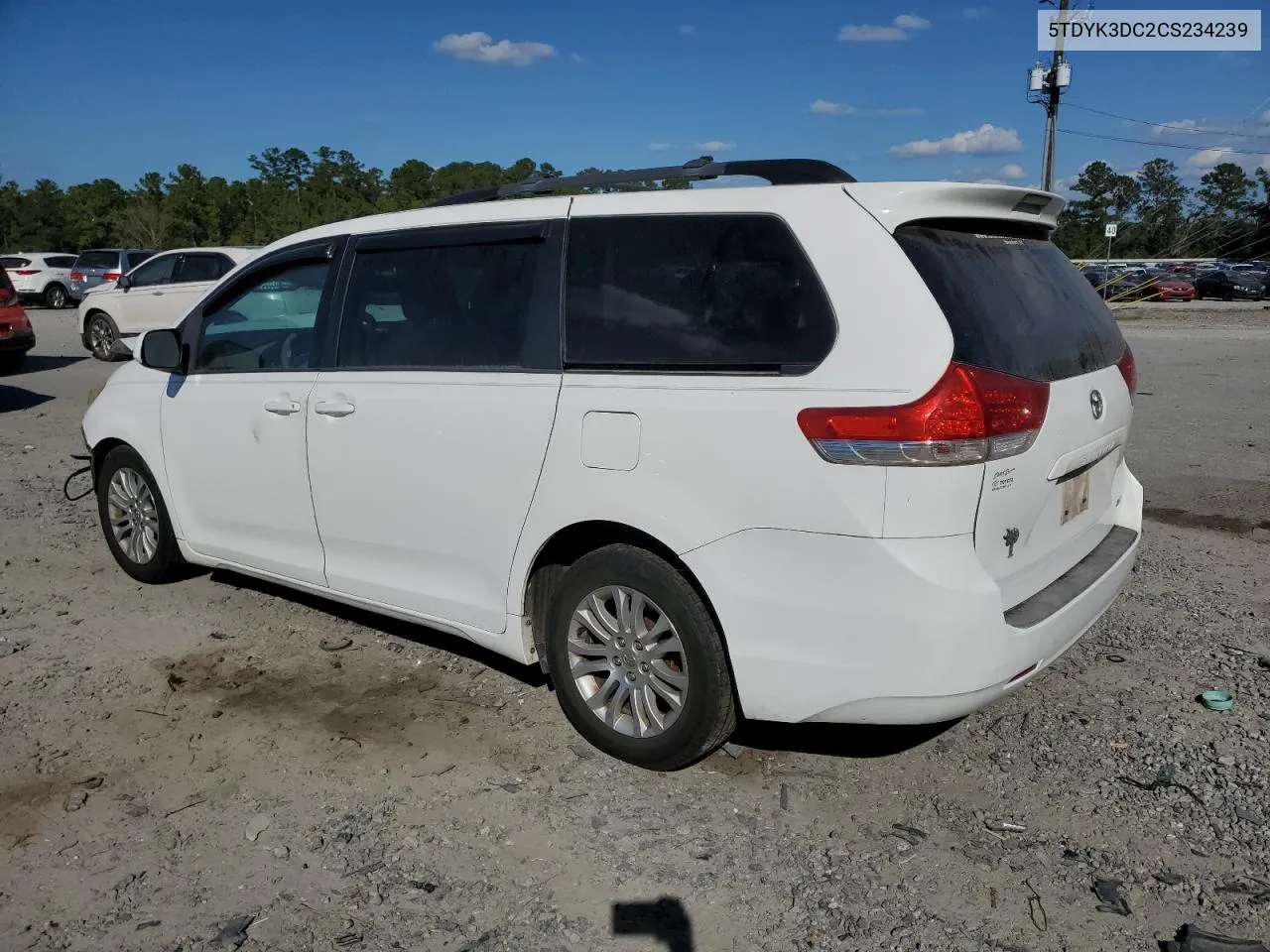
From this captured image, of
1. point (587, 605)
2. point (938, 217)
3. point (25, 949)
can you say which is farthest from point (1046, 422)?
point (25, 949)

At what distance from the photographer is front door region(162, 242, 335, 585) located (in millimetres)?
4625

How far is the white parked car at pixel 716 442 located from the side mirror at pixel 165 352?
73 centimetres

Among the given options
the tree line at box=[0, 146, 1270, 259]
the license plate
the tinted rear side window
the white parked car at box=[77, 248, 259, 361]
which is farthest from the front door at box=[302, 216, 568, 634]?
the tree line at box=[0, 146, 1270, 259]

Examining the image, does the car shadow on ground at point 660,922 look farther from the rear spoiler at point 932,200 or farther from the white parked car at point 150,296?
the white parked car at point 150,296

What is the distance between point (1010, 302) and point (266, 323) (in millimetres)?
3425

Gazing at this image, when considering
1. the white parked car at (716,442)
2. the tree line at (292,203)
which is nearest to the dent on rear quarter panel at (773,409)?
the white parked car at (716,442)

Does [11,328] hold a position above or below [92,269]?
below

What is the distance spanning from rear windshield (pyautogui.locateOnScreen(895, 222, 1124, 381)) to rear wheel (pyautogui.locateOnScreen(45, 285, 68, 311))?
3526cm

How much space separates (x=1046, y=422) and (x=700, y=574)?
1.17 metres

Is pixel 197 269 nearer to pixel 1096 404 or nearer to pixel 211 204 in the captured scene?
pixel 1096 404

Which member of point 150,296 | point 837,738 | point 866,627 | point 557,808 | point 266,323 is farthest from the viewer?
point 150,296

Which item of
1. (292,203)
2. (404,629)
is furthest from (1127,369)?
(292,203)

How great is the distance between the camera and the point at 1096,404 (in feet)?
11.9

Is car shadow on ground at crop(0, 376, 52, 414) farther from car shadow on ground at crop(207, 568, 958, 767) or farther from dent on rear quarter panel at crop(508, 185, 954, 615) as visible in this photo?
dent on rear quarter panel at crop(508, 185, 954, 615)
